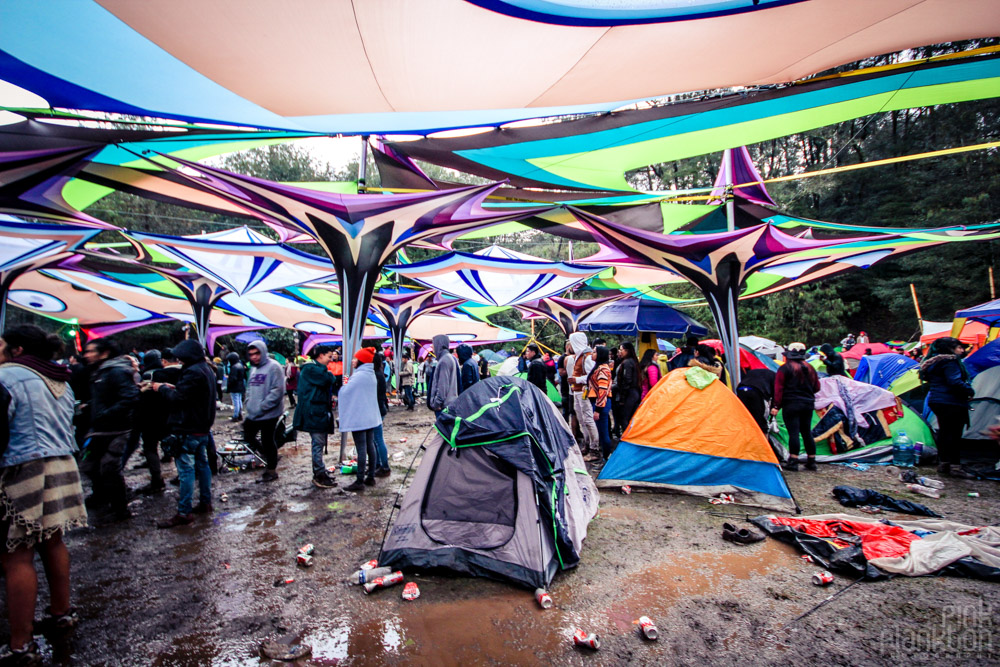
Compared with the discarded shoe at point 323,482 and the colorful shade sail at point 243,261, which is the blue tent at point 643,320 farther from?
the discarded shoe at point 323,482

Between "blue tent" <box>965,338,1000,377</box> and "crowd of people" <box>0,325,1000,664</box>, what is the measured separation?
128 centimetres

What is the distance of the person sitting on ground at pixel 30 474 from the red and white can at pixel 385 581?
175cm

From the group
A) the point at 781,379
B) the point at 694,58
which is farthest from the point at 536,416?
the point at 781,379

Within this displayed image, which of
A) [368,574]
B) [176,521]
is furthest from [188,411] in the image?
[368,574]

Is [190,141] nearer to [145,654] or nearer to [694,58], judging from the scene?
[145,654]

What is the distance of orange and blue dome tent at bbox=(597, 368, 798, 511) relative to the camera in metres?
4.68

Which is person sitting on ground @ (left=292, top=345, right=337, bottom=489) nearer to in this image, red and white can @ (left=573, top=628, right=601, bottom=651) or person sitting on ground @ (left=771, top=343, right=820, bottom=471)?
red and white can @ (left=573, top=628, right=601, bottom=651)

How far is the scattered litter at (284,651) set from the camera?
96.0 inches

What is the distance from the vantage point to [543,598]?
2.90 meters

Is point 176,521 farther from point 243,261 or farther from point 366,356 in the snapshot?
point 243,261

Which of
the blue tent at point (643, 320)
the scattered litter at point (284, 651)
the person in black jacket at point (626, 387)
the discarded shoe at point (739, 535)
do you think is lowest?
the discarded shoe at point (739, 535)

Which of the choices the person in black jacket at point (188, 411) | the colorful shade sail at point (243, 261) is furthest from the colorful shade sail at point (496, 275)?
the person in black jacket at point (188, 411)

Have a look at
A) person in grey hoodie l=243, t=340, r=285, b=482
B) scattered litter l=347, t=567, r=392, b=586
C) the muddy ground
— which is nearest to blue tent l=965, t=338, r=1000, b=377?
the muddy ground

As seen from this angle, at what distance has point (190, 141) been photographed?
16.7ft
